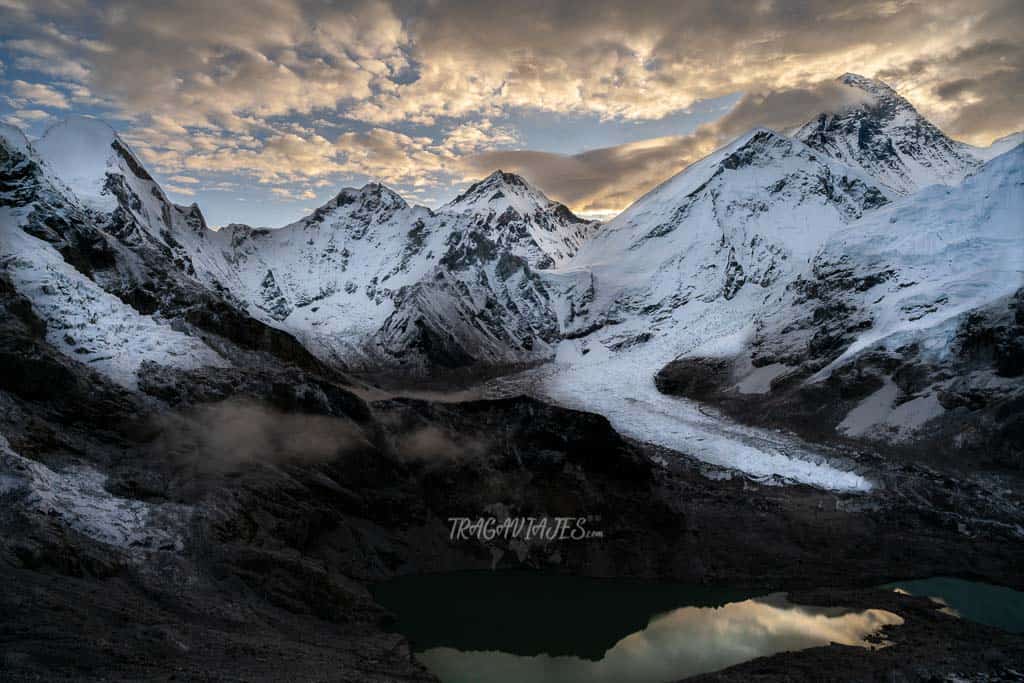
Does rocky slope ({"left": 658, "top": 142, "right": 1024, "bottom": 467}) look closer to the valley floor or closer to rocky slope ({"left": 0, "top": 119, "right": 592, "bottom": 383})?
the valley floor

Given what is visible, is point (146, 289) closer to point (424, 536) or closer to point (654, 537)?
point (424, 536)

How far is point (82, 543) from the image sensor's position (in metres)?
28.8

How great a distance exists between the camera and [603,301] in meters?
195

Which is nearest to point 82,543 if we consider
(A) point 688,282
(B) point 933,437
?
(B) point 933,437

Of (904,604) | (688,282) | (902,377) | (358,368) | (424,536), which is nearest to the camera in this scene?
(904,604)

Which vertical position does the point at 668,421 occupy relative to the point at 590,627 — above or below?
above

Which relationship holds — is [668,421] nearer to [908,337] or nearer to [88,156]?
[908,337]

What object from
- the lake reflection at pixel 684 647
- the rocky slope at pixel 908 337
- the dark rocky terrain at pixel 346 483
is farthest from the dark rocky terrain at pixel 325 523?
the rocky slope at pixel 908 337

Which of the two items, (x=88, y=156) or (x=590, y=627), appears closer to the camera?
(x=590, y=627)

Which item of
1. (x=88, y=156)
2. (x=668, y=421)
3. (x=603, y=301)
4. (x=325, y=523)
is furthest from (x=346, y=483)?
(x=603, y=301)

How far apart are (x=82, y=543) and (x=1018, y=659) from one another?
47238 mm

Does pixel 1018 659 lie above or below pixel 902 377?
below

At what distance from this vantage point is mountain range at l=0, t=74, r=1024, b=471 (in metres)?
58.0

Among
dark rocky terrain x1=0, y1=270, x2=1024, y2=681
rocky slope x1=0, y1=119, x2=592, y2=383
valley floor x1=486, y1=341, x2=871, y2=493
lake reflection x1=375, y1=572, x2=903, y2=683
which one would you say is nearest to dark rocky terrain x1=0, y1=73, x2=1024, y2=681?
dark rocky terrain x1=0, y1=270, x2=1024, y2=681
